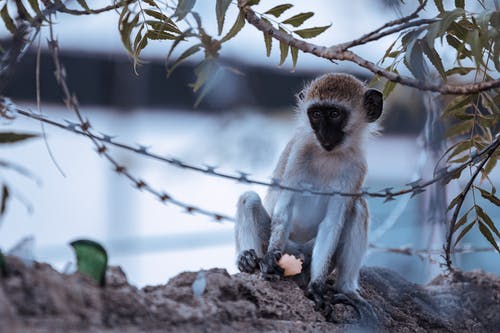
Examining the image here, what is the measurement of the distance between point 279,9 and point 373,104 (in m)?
2.15

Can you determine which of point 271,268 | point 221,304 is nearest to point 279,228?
point 271,268

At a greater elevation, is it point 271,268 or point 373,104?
point 373,104

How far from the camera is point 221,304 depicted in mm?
3688

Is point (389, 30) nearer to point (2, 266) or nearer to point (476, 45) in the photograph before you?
point (476, 45)

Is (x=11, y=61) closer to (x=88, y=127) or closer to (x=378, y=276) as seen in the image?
(x=88, y=127)

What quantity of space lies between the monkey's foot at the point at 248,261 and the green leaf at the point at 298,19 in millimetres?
1694

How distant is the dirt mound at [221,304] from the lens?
291cm

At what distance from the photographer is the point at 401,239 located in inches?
353

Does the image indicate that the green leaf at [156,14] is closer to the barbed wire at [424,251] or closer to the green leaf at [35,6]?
the green leaf at [35,6]

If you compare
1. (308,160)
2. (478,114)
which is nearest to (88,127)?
(478,114)

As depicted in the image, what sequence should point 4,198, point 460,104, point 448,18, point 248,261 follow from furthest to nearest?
point 248,261 → point 460,104 → point 448,18 → point 4,198

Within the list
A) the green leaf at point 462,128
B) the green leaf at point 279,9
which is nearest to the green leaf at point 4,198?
the green leaf at point 279,9

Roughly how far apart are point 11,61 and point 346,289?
259 centimetres

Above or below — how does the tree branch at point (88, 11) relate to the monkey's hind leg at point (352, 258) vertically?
above
